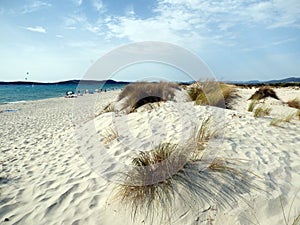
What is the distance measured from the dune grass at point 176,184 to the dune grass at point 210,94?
498cm

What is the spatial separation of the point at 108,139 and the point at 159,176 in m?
2.57

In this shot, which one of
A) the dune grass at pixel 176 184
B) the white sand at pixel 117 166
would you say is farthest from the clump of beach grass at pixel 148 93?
the dune grass at pixel 176 184

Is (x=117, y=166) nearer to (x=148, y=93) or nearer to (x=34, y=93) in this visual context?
(x=148, y=93)

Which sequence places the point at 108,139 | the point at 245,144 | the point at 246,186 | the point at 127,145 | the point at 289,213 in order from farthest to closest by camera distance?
1. the point at 108,139
2. the point at 127,145
3. the point at 245,144
4. the point at 246,186
5. the point at 289,213

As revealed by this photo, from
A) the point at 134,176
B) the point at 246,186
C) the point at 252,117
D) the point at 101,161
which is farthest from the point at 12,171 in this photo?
the point at 252,117

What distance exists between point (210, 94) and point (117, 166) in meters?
6.22

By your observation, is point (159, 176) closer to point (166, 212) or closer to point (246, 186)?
point (166, 212)

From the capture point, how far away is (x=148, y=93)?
10.5 metres

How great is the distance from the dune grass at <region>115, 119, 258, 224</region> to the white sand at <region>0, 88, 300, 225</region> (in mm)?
121

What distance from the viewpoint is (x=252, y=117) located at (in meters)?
6.40

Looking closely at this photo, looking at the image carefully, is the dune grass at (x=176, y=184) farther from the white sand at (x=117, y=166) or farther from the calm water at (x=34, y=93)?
the calm water at (x=34, y=93)

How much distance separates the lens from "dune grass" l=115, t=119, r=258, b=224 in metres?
2.77

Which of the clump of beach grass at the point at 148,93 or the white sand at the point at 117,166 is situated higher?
the clump of beach grass at the point at 148,93

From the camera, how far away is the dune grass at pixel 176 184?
2.77m
